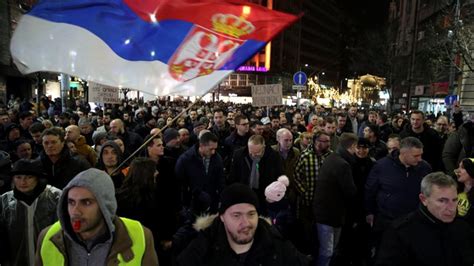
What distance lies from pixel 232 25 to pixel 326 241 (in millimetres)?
3090

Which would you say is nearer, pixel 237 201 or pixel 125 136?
pixel 237 201

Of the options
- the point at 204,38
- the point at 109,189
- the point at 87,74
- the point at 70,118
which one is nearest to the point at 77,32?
the point at 87,74

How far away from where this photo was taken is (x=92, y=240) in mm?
2637

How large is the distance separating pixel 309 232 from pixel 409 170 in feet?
5.99

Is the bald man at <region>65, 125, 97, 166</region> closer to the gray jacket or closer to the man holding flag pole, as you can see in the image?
the man holding flag pole

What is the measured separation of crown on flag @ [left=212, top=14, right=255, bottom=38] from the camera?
4328mm

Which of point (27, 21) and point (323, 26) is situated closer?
point (27, 21)

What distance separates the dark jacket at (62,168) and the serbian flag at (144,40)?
4.10 ft

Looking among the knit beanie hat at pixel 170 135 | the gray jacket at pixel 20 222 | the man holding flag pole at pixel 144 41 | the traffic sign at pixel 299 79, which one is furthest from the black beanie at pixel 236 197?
the traffic sign at pixel 299 79

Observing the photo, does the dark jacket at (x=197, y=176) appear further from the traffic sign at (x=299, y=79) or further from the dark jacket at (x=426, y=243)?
the traffic sign at (x=299, y=79)

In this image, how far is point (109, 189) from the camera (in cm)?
275

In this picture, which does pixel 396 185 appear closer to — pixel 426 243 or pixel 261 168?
pixel 261 168

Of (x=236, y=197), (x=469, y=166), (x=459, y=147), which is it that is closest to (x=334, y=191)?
(x=469, y=166)

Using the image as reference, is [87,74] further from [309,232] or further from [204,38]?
[309,232]
